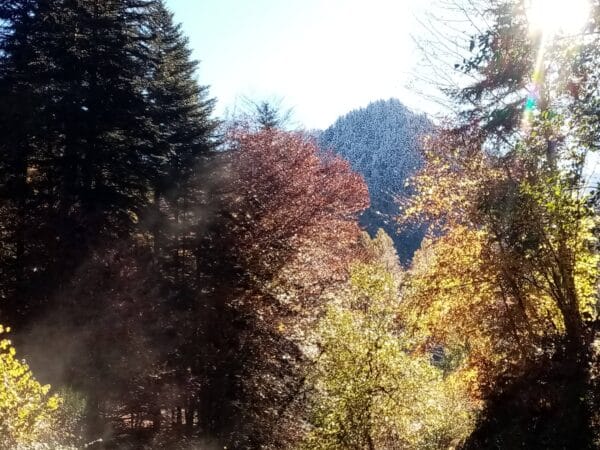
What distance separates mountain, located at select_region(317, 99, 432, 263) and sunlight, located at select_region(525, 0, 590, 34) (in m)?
111

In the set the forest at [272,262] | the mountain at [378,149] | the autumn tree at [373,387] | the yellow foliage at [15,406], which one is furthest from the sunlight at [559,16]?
the mountain at [378,149]

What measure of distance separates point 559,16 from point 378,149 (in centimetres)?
16661

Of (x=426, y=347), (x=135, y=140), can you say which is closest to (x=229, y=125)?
(x=135, y=140)

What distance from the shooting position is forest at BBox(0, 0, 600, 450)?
A: 29.4 feet

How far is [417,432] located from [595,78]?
8514 mm

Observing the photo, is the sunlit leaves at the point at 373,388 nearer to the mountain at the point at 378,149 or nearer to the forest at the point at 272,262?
the forest at the point at 272,262

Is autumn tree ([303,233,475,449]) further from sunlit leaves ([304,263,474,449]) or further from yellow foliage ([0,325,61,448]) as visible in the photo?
yellow foliage ([0,325,61,448])

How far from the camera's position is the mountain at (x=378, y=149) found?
129962mm

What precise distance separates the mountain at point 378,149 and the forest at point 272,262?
337ft

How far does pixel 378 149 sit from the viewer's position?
6708 inches

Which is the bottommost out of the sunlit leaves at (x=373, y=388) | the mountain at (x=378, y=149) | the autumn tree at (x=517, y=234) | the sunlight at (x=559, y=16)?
the sunlit leaves at (x=373, y=388)

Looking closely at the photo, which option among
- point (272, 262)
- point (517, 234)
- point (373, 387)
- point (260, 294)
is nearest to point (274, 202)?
point (272, 262)

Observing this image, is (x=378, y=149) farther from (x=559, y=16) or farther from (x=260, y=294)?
(x=559, y=16)

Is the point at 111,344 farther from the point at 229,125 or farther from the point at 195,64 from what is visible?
the point at 195,64
